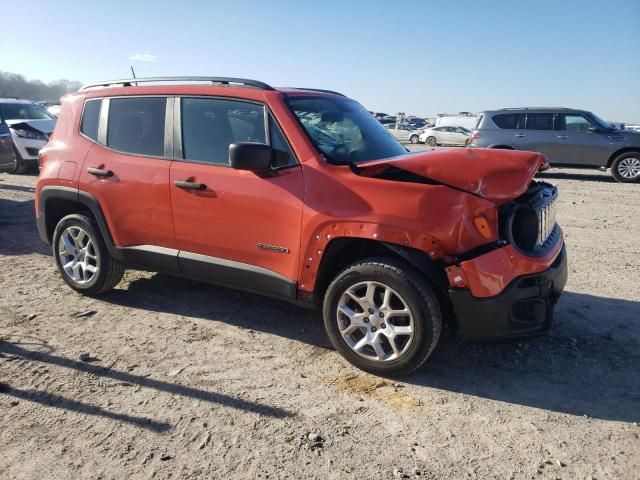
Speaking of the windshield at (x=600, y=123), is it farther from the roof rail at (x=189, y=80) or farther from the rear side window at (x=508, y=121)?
the roof rail at (x=189, y=80)

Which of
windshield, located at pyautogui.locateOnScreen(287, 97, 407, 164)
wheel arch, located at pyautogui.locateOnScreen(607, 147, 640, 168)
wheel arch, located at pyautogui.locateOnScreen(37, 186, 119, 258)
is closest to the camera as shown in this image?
windshield, located at pyautogui.locateOnScreen(287, 97, 407, 164)

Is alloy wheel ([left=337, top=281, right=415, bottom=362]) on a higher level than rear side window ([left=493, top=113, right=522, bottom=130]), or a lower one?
lower

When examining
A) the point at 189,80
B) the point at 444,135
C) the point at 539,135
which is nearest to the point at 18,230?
the point at 189,80

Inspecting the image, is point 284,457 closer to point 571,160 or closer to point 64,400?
point 64,400

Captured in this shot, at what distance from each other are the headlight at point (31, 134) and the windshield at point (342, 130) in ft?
32.8

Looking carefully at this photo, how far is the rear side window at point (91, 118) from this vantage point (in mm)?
4465

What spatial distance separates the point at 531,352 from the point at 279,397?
1877 mm

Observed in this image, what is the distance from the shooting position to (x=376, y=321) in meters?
3.26

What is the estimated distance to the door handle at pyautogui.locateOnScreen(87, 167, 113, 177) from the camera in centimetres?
424

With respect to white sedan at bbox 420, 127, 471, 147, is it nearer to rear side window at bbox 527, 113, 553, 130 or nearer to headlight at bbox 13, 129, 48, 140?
rear side window at bbox 527, 113, 553, 130

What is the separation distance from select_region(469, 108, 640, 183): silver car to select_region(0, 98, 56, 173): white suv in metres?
10.9

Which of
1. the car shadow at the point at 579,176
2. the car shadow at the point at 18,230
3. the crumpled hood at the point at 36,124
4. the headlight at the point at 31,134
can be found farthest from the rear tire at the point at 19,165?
the car shadow at the point at 579,176

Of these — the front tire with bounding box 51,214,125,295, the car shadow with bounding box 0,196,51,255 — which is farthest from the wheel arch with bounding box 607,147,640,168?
the car shadow with bounding box 0,196,51,255

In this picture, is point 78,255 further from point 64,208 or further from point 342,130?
point 342,130
